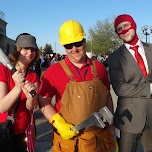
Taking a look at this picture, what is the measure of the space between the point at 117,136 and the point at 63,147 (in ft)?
2.50

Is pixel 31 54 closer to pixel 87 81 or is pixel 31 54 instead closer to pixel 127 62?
pixel 87 81

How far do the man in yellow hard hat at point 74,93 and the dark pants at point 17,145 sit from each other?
17.0 inches

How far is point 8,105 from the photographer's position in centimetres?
235

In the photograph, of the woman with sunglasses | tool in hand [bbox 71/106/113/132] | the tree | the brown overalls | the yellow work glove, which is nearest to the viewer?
tool in hand [bbox 71/106/113/132]

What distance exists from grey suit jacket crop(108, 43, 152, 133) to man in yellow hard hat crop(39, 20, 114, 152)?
0.27m

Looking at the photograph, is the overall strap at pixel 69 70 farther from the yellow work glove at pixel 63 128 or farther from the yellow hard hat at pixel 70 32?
the yellow work glove at pixel 63 128

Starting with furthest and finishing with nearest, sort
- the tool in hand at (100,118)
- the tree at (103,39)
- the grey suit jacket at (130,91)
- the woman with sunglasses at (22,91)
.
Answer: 1. the tree at (103,39)
2. the grey suit jacket at (130,91)
3. the woman with sunglasses at (22,91)
4. the tool in hand at (100,118)

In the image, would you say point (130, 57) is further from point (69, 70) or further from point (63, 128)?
point (63, 128)

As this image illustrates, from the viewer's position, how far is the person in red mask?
2.73 metres

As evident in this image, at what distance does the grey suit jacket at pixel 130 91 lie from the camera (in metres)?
2.72

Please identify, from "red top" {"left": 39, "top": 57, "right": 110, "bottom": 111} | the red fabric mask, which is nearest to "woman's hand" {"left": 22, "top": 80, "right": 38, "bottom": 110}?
"red top" {"left": 39, "top": 57, "right": 110, "bottom": 111}

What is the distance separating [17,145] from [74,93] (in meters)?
0.88

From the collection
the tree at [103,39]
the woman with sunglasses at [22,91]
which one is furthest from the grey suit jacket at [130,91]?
the tree at [103,39]

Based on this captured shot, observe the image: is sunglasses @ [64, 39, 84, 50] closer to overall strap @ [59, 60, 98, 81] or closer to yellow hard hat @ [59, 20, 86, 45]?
yellow hard hat @ [59, 20, 86, 45]
